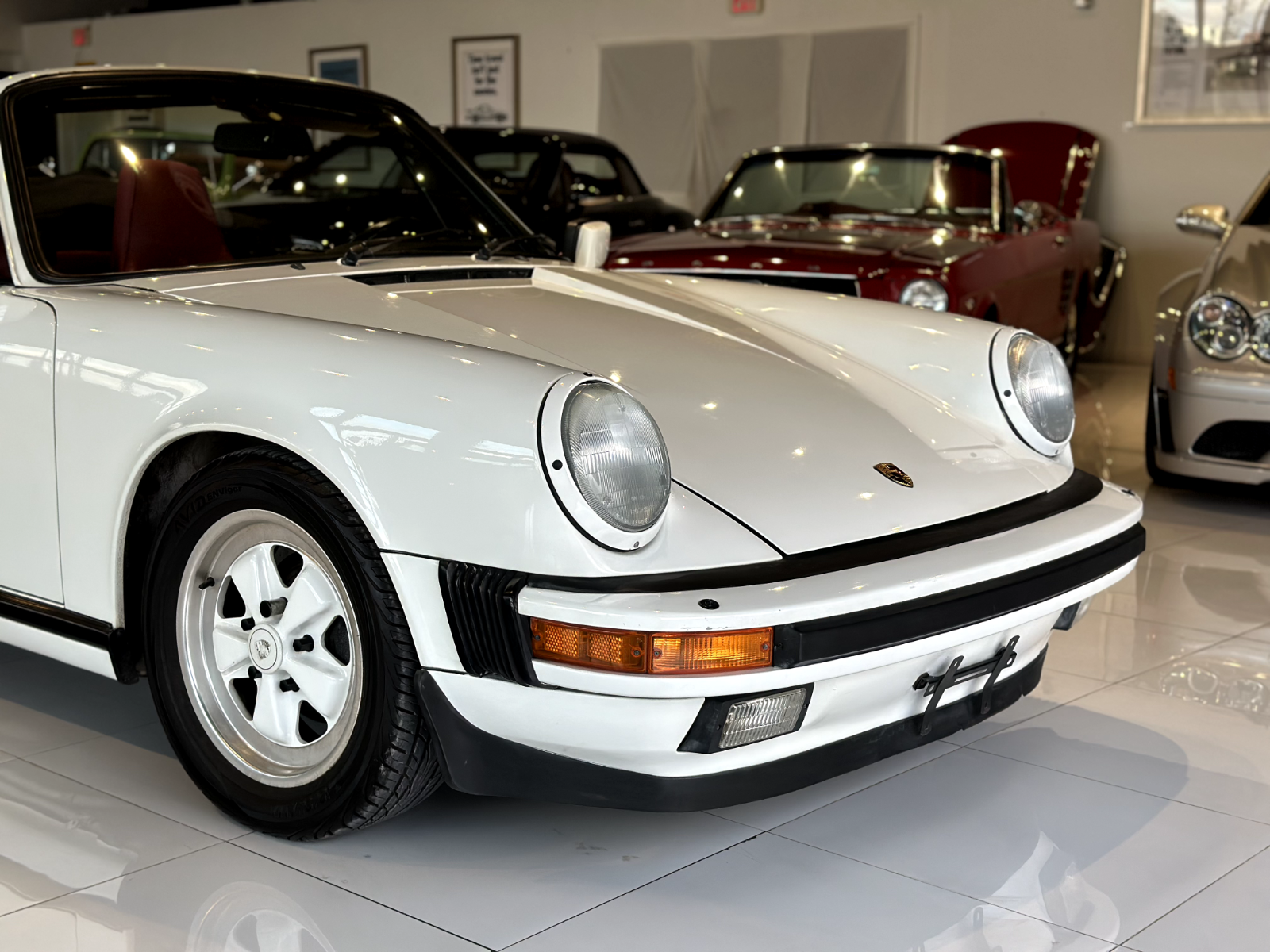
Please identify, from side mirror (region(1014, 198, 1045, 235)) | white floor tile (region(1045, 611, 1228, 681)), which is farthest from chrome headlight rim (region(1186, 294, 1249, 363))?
side mirror (region(1014, 198, 1045, 235))

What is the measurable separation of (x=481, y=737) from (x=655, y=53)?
9.60m

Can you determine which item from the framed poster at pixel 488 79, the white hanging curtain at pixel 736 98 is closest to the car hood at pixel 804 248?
the white hanging curtain at pixel 736 98

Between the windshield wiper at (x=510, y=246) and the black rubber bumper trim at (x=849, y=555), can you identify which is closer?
the black rubber bumper trim at (x=849, y=555)

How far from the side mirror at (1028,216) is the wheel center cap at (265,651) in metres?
4.62

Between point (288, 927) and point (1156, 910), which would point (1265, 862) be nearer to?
point (1156, 910)

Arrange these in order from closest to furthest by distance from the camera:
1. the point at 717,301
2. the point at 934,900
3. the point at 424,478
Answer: the point at 424,478
the point at 934,900
the point at 717,301

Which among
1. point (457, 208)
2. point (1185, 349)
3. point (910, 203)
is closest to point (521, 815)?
point (457, 208)

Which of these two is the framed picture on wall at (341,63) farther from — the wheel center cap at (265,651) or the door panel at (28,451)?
the wheel center cap at (265,651)

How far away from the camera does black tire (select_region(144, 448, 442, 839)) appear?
6.01ft

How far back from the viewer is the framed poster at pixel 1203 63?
823 centimetres

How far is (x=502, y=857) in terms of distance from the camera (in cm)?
202

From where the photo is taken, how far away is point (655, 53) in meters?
10.7

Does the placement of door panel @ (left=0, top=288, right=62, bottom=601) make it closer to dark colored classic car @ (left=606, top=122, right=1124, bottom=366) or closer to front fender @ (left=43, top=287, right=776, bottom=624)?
front fender @ (left=43, top=287, right=776, bottom=624)

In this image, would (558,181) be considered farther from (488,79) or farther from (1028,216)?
(488,79)
